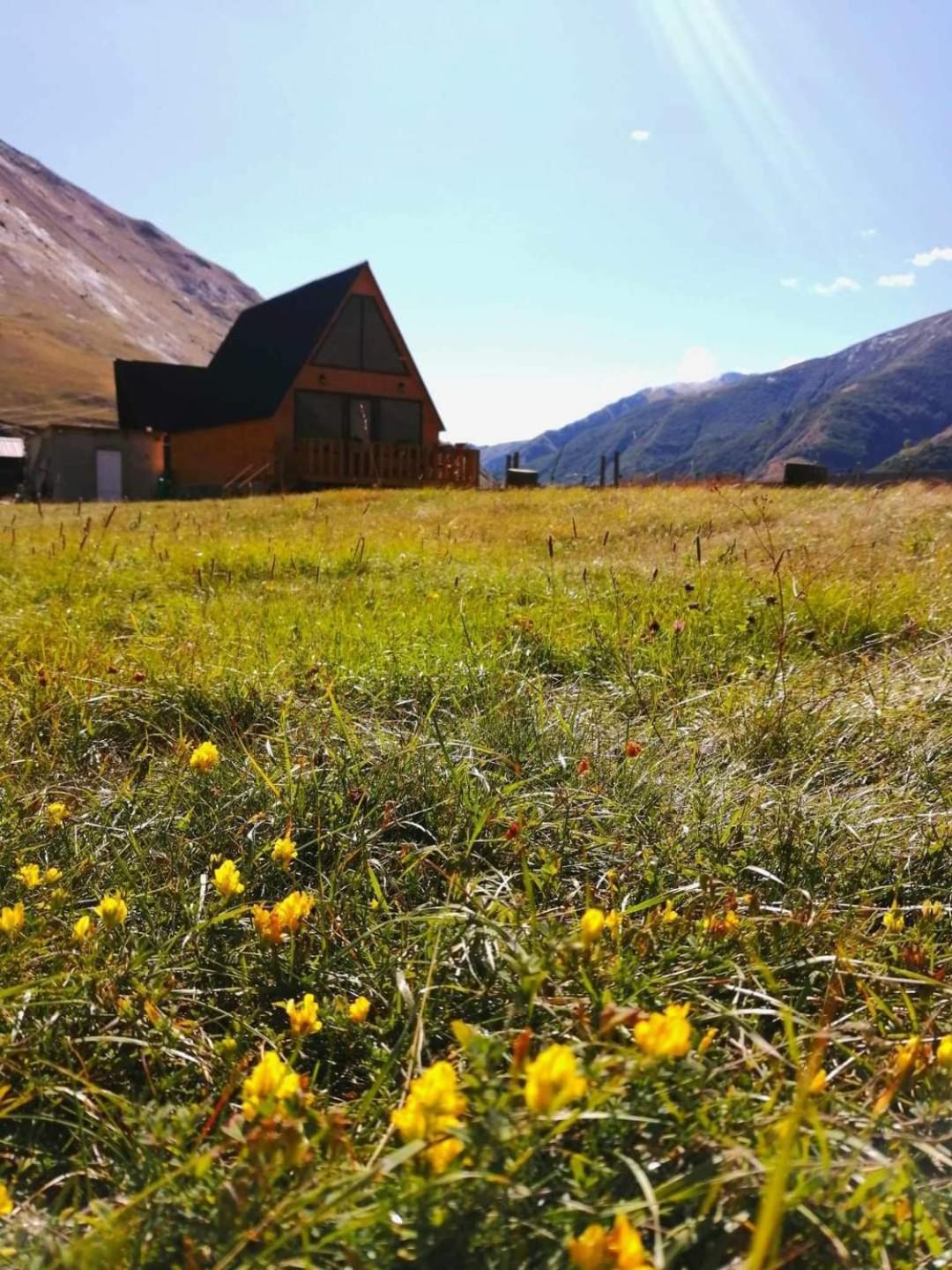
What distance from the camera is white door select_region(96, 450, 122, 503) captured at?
1222 inches

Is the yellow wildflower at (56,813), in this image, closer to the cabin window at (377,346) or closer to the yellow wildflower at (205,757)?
the yellow wildflower at (205,757)

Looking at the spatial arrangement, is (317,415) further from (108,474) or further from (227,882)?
(227,882)

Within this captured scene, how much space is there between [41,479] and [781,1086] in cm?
3689

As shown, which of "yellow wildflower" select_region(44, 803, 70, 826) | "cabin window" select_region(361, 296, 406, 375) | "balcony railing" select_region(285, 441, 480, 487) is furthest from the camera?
"cabin window" select_region(361, 296, 406, 375)

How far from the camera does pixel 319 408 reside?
24125 millimetres

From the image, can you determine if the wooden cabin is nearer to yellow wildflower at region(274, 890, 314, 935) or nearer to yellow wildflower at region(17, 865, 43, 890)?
yellow wildflower at region(17, 865, 43, 890)

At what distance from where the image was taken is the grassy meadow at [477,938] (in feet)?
2.56

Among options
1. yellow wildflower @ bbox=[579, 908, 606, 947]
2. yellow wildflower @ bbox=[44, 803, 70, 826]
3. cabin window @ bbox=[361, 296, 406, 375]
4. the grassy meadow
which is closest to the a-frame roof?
Answer: cabin window @ bbox=[361, 296, 406, 375]

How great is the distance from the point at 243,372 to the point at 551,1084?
1140 inches

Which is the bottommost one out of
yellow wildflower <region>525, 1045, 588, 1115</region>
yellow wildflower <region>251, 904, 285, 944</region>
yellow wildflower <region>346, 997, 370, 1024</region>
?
yellow wildflower <region>346, 997, 370, 1024</region>

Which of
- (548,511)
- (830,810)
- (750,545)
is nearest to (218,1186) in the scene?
(830,810)

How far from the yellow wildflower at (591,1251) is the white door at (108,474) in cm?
3391

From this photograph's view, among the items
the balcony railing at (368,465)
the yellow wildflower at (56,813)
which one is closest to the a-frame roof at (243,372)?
the balcony railing at (368,465)

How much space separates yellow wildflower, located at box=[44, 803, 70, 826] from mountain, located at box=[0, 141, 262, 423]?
92.6m
